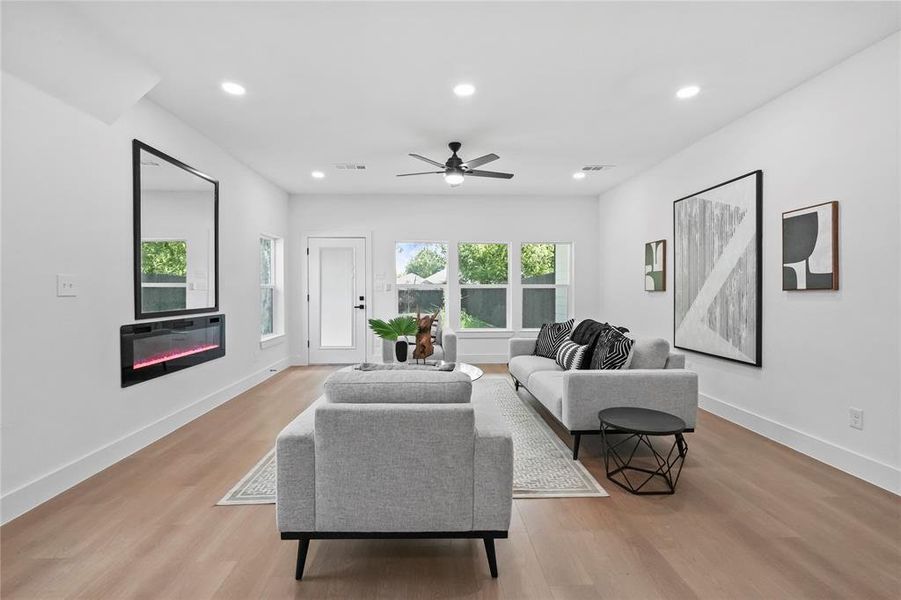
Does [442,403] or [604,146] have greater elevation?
[604,146]

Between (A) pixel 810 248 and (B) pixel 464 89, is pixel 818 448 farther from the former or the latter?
(B) pixel 464 89

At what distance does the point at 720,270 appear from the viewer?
387cm

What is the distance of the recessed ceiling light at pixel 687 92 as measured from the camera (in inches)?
122

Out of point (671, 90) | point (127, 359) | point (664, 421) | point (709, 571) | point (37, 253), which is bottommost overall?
point (709, 571)

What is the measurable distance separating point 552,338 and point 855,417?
2341 millimetres

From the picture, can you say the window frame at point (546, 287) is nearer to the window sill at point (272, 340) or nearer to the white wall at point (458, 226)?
the white wall at point (458, 226)

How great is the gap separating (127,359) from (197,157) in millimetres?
1911

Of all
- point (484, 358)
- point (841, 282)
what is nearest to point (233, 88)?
point (841, 282)

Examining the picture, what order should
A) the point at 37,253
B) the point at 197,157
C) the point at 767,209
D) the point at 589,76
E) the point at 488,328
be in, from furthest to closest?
1. the point at 488,328
2. the point at 197,157
3. the point at 767,209
4. the point at 589,76
5. the point at 37,253

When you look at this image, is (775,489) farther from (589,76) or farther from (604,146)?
(604,146)

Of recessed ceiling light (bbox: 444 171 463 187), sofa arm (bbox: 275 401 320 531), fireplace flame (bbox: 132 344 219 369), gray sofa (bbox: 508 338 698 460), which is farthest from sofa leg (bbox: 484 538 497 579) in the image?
recessed ceiling light (bbox: 444 171 463 187)

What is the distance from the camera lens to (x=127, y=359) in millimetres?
3029

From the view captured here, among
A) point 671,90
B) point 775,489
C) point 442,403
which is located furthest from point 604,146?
point 442,403

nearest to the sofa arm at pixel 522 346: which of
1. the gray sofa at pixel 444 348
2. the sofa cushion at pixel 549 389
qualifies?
the gray sofa at pixel 444 348
